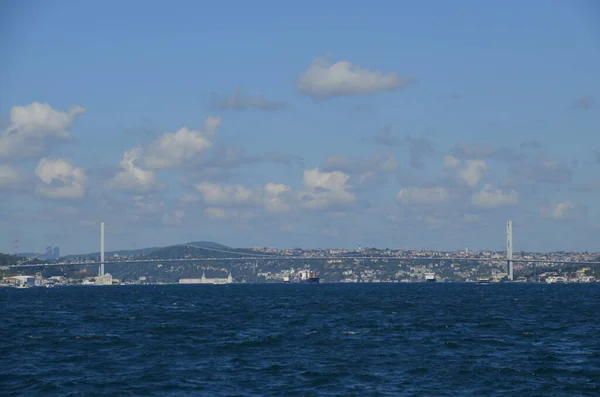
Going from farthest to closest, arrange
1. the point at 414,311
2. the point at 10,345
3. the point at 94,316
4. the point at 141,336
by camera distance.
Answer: the point at 414,311
the point at 94,316
the point at 141,336
the point at 10,345

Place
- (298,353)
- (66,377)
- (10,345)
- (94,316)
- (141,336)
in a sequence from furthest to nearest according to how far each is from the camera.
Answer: (94,316)
(141,336)
(10,345)
(298,353)
(66,377)

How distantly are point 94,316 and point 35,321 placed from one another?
6.73 m

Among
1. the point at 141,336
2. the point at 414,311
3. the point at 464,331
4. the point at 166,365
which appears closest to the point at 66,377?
the point at 166,365

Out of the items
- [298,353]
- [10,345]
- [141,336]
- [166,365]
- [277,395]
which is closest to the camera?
[277,395]

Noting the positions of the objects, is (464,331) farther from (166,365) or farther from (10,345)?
(10,345)

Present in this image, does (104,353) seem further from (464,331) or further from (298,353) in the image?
(464,331)

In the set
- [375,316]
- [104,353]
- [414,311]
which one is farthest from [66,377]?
[414,311]

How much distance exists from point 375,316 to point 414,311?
8.85m

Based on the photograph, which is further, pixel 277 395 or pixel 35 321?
pixel 35 321

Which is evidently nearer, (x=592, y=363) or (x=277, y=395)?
(x=277, y=395)

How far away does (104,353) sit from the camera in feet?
132

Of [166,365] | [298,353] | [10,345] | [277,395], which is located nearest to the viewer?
[277,395]

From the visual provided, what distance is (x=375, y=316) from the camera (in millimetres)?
65812

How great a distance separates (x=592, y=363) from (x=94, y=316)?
4220 cm
